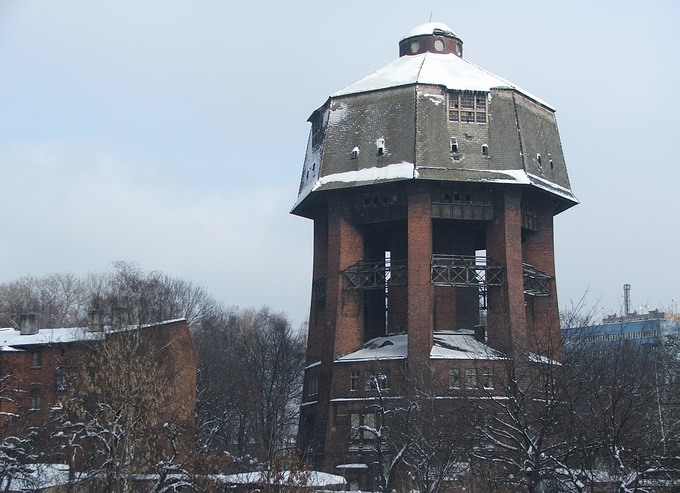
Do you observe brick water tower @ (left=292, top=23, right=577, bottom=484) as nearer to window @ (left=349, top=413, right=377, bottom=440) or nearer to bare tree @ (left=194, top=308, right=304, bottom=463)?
window @ (left=349, top=413, right=377, bottom=440)

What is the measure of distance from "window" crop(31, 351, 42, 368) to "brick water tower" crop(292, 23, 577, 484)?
11788mm

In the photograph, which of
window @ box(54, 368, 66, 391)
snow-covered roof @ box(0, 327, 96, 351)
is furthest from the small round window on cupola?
window @ box(54, 368, 66, 391)

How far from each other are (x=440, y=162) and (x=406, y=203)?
2.15 meters

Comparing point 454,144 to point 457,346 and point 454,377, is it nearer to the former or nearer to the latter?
point 457,346

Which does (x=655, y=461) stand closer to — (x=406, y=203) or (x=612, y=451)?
(x=612, y=451)

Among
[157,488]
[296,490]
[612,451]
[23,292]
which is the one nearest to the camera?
[612,451]

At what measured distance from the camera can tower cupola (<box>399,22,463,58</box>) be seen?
5359cm

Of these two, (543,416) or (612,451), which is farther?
(543,416)

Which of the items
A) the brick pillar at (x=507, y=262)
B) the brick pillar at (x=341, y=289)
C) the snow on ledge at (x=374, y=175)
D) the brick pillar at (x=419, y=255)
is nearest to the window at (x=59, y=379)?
the brick pillar at (x=341, y=289)

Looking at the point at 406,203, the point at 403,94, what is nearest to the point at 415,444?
the point at 406,203

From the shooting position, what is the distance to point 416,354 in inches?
1827

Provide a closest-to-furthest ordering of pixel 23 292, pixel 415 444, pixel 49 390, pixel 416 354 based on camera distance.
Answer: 1. pixel 415 444
2. pixel 416 354
3. pixel 49 390
4. pixel 23 292

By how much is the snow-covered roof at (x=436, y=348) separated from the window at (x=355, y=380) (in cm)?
54

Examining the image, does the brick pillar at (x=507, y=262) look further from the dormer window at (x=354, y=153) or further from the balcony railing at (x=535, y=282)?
the dormer window at (x=354, y=153)
